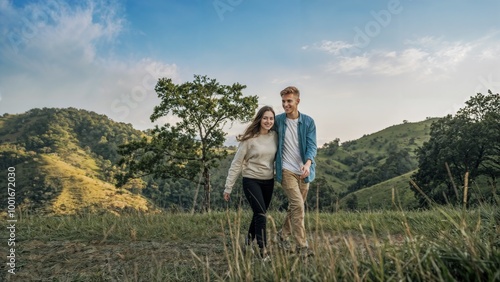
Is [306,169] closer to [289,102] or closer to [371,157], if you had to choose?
[289,102]

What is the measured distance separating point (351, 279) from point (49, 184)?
297 ft

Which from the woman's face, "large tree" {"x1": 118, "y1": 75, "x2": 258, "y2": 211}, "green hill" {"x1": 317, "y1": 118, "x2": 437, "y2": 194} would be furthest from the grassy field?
"green hill" {"x1": 317, "y1": 118, "x2": 437, "y2": 194}

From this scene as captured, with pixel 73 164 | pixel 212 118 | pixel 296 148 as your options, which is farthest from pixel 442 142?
pixel 73 164

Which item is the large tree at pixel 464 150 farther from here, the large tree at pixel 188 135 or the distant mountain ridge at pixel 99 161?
the large tree at pixel 188 135

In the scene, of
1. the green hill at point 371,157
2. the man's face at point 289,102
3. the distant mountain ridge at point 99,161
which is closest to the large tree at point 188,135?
the distant mountain ridge at point 99,161

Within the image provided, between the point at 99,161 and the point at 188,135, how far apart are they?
3727 inches

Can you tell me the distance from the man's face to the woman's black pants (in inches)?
43.2

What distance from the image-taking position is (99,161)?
4437 inches

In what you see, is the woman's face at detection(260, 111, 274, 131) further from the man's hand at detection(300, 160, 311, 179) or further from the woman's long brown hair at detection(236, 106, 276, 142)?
the man's hand at detection(300, 160, 311, 179)

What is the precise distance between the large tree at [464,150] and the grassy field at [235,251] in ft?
108

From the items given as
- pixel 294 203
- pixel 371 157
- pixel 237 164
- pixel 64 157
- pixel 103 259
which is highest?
pixel 64 157

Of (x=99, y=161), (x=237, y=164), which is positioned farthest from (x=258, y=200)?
(x=99, y=161)

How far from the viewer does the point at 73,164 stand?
10169cm

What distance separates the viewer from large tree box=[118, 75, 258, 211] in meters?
27.3
